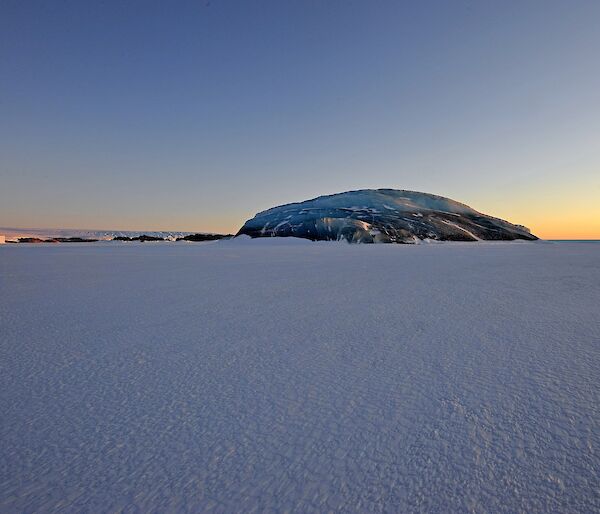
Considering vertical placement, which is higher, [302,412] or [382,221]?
[382,221]

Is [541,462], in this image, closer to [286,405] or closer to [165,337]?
[286,405]

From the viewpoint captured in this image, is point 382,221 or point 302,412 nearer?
point 302,412

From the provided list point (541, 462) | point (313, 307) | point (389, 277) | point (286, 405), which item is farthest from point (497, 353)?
point (389, 277)

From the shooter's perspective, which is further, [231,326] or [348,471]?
[231,326]

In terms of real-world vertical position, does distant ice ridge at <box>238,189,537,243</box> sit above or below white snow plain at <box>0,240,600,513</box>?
above

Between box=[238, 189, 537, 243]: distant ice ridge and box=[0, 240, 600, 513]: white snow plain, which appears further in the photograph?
box=[238, 189, 537, 243]: distant ice ridge
